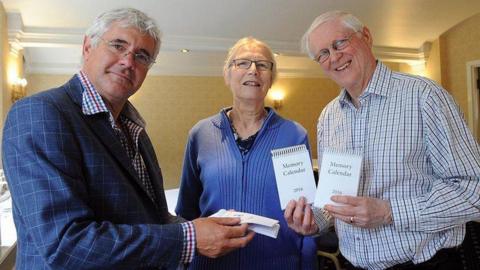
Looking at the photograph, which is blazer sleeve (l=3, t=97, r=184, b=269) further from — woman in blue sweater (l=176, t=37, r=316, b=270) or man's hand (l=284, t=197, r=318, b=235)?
woman in blue sweater (l=176, t=37, r=316, b=270)

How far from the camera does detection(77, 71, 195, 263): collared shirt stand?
0.99 m

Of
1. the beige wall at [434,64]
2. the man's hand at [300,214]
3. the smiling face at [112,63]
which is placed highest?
the beige wall at [434,64]

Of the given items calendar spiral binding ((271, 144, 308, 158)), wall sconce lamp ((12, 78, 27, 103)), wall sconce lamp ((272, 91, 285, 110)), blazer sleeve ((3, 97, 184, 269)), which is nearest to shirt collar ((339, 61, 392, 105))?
calendar spiral binding ((271, 144, 308, 158))

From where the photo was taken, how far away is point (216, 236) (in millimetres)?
1030

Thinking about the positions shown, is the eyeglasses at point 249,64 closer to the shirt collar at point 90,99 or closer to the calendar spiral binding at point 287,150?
the calendar spiral binding at point 287,150

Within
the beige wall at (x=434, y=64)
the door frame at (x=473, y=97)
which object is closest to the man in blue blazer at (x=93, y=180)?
the door frame at (x=473, y=97)

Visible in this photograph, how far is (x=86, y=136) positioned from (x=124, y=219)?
24cm

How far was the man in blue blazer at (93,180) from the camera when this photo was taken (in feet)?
2.80

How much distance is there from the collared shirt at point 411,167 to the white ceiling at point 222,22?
13.3 ft

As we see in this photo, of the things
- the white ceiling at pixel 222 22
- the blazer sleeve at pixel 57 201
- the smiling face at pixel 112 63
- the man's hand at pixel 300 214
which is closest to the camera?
the blazer sleeve at pixel 57 201

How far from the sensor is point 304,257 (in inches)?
62.1

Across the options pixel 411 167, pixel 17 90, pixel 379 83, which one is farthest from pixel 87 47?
pixel 17 90

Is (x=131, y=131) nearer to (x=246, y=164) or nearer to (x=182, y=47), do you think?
(x=246, y=164)

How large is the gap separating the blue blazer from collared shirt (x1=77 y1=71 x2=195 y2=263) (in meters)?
0.02
